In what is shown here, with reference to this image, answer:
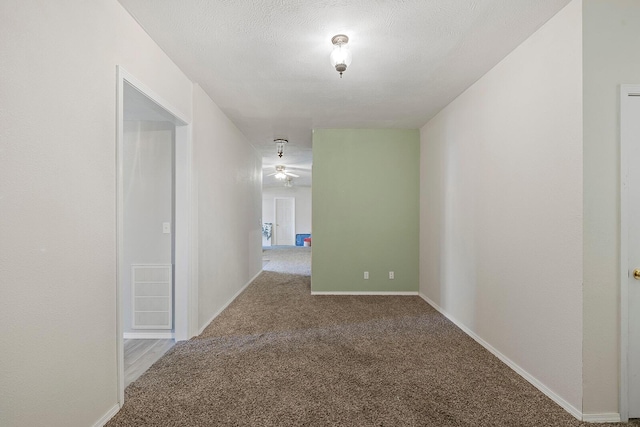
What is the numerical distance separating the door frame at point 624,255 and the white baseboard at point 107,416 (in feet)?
10.2

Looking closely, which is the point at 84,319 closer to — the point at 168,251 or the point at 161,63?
the point at 168,251

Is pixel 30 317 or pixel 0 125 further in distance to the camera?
pixel 30 317

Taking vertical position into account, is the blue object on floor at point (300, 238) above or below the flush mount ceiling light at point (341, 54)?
below

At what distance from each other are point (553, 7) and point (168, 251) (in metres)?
3.82

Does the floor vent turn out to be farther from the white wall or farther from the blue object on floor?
the blue object on floor

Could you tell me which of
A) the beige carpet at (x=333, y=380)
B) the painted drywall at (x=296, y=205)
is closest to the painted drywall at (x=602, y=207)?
the beige carpet at (x=333, y=380)

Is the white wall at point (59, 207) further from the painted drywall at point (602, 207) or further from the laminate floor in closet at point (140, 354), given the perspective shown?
the painted drywall at point (602, 207)

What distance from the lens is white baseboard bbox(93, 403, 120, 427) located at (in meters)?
1.76

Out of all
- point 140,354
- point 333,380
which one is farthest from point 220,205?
point 333,380

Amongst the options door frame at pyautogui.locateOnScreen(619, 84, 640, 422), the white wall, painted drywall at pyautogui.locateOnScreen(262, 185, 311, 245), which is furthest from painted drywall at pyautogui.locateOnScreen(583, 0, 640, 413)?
painted drywall at pyautogui.locateOnScreen(262, 185, 311, 245)

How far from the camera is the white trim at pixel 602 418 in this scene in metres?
1.79

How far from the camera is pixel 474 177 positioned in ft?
9.98

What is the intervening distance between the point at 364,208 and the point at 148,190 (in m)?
3.01

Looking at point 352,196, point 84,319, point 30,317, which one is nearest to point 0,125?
point 30,317
